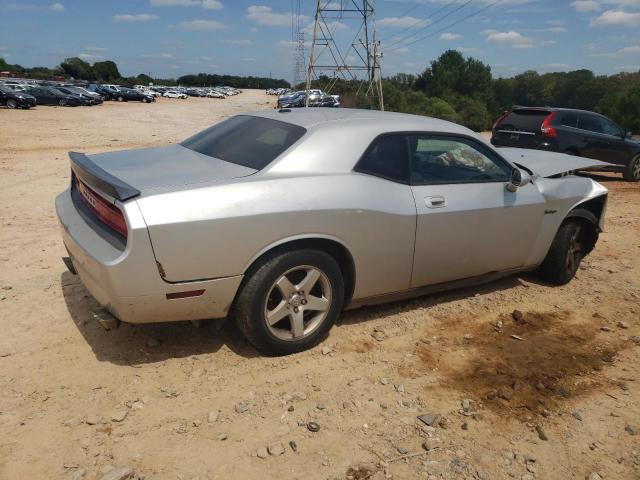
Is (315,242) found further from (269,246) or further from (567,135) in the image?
(567,135)

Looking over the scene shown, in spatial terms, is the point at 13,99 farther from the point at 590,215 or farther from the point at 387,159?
the point at 590,215

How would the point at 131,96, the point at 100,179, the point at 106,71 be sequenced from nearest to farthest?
1. the point at 100,179
2. the point at 131,96
3. the point at 106,71

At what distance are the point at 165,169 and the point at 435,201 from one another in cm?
188

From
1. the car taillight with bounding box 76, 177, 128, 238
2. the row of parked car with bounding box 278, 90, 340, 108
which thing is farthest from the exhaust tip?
the row of parked car with bounding box 278, 90, 340, 108

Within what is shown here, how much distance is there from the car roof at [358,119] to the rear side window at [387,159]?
11 centimetres

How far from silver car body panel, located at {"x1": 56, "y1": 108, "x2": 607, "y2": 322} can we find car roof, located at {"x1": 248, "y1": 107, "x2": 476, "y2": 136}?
0.02 m

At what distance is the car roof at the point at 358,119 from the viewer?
376cm

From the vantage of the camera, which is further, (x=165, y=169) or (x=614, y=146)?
(x=614, y=146)

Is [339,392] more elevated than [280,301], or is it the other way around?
[280,301]

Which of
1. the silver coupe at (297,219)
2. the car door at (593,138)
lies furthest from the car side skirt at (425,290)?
the car door at (593,138)

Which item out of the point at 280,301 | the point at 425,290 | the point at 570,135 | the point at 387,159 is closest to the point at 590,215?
the point at 425,290

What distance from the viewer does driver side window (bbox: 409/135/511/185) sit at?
3869 mm

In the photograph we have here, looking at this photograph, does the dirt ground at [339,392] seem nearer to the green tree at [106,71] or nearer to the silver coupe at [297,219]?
the silver coupe at [297,219]

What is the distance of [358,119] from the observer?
3840 mm
